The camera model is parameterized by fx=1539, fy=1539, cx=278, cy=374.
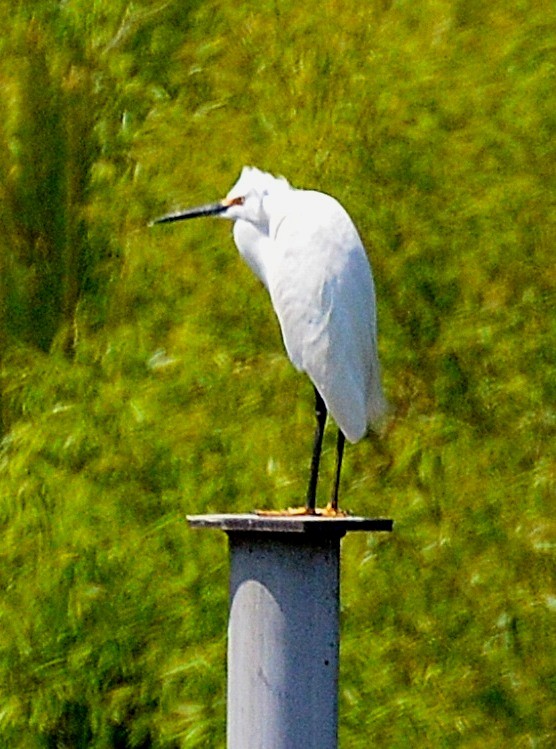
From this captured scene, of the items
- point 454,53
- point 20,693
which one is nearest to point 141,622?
point 20,693

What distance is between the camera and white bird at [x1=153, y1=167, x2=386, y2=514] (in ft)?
5.98

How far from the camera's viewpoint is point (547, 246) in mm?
2607

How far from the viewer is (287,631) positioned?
4.85 ft

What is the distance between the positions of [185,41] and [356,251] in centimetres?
118

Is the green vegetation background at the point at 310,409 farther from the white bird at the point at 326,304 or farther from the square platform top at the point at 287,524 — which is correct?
the square platform top at the point at 287,524

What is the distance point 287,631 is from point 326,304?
19.5 inches

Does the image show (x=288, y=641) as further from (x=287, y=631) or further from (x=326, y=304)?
(x=326, y=304)

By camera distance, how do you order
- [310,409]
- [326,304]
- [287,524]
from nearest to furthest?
[287,524]
[326,304]
[310,409]

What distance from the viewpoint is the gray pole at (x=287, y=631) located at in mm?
1477

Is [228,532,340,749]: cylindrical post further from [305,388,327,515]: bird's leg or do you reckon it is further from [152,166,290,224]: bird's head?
[152,166,290,224]: bird's head

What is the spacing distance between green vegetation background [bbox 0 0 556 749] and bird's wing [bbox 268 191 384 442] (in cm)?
72

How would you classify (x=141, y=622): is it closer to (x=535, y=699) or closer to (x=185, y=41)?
(x=535, y=699)

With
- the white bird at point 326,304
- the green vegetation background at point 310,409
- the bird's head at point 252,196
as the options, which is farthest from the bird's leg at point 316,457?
the green vegetation background at point 310,409

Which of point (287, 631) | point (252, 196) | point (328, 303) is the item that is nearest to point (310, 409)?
point (252, 196)
